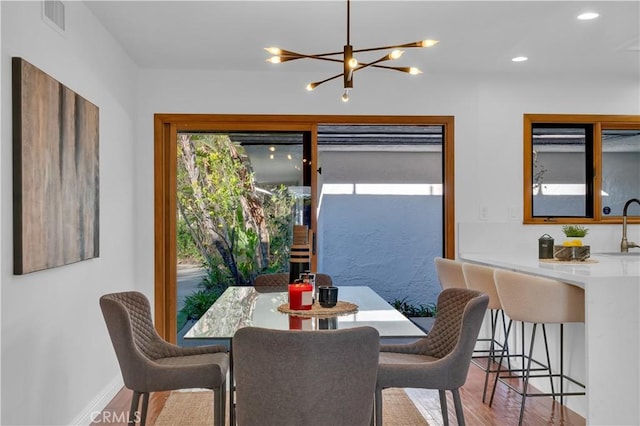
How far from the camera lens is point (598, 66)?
448 cm

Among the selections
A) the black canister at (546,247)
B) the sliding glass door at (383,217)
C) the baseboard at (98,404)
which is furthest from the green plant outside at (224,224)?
the sliding glass door at (383,217)

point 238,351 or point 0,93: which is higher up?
point 0,93

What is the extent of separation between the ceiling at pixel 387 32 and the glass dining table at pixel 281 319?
1.70m

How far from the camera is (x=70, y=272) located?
9.62 ft

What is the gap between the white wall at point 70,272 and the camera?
2.26 meters

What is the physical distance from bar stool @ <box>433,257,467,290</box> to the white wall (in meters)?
2.32

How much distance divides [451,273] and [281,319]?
75.6 inches

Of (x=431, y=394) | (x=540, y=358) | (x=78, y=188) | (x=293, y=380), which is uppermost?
(x=78, y=188)

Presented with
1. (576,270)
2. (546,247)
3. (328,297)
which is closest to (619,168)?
(546,247)

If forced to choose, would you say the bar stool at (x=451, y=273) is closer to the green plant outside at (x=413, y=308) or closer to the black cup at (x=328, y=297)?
the black cup at (x=328, y=297)

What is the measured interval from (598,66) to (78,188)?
406 centimetres

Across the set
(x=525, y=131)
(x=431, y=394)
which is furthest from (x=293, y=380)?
(x=525, y=131)

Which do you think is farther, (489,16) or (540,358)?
(540,358)

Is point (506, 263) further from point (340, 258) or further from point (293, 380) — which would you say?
point (340, 258)
